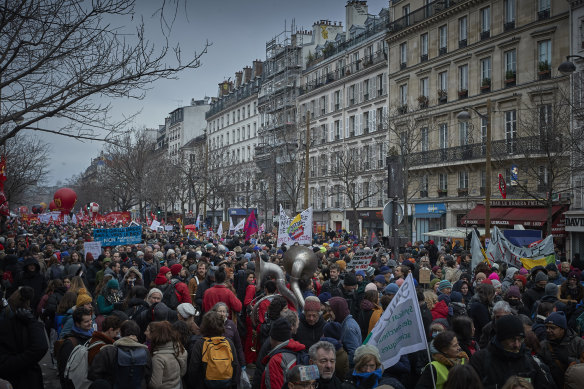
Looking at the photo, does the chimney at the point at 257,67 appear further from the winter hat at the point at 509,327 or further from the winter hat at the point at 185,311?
the winter hat at the point at 509,327

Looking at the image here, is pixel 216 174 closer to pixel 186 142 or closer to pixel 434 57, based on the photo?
pixel 434 57

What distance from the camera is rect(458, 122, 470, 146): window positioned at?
32.7 m

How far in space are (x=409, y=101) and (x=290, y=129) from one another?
14.9m

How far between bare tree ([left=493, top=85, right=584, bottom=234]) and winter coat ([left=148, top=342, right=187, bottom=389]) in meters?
19.8

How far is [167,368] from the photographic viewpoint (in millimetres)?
4980

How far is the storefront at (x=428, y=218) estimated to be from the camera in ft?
114

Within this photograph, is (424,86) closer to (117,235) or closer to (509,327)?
(117,235)

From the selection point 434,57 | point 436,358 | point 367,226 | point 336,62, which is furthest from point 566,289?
point 336,62

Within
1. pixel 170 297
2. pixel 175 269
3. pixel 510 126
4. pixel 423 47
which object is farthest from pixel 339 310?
pixel 423 47

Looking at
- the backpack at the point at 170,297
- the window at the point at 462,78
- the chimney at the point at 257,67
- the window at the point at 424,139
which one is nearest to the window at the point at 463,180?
the window at the point at 424,139

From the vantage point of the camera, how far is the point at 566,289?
810 cm

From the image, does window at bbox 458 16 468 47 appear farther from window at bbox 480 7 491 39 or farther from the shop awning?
the shop awning

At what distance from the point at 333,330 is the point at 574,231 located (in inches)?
923

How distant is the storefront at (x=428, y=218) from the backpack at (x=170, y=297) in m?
28.2
